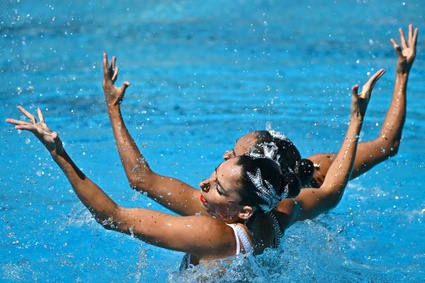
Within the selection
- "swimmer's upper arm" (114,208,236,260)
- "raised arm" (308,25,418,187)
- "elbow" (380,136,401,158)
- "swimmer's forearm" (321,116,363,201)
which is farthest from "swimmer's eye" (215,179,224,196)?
"elbow" (380,136,401,158)

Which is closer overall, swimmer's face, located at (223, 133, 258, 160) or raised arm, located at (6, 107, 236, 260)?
raised arm, located at (6, 107, 236, 260)

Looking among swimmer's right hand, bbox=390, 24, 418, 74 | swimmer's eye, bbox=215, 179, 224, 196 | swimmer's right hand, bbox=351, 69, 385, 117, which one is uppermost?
swimmer's right hand, bbox=390, 24, 418, 74

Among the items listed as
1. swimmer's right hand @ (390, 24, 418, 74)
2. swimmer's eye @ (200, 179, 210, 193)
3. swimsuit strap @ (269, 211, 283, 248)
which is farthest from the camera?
swimmer's right hand @ (390, 24, 418, 74)

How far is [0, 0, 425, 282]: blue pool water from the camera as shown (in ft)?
16.1

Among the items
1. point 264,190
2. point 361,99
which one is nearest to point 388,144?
point 361,99

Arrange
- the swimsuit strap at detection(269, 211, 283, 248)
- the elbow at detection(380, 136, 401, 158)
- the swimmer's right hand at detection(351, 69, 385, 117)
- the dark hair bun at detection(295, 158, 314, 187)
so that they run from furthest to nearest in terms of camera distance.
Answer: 1. the elbow at detection(380, 136, 401, 158)
2. the dark hair bun at detection(295, 158, 314, 187)
3. the swimmer's right hand at detection(351, 69, 385, 117)
4. the swimsuit strap at detection(269, 211, 283, 248)

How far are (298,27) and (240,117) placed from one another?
2.64 meters

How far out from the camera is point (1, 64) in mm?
8242

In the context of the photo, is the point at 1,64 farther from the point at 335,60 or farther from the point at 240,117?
the point at 335,60

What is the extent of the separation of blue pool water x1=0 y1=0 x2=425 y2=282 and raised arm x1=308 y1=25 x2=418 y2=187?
415 mm

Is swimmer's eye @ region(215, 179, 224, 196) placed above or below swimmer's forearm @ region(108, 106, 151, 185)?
below

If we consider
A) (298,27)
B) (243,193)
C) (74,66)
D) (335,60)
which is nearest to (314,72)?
(335,60)

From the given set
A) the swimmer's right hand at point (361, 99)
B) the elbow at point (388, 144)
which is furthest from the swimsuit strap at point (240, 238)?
the elbow at point (388, 144)

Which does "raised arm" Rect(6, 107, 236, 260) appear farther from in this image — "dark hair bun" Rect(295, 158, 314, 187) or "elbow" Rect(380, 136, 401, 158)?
"elbow" Rect(380, 136, 401, 158)
